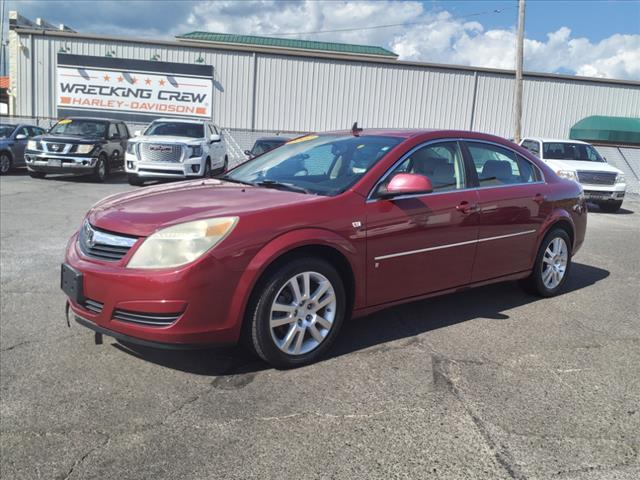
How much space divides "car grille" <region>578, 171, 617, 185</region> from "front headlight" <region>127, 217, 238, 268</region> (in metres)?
12.6

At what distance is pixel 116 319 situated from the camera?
11.3 feet

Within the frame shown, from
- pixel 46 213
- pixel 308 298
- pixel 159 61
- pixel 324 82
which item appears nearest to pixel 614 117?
pixel 324 82

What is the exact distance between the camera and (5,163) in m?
16.8

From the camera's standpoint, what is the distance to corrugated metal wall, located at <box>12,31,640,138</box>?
2633 centimetres

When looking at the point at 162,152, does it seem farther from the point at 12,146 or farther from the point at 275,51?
the point at 275,51

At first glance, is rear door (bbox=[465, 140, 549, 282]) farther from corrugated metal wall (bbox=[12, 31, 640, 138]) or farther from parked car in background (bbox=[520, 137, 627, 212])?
corrugated metal wall (bbox=[12, 31, 640, 138])

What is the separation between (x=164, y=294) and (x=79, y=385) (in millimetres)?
840

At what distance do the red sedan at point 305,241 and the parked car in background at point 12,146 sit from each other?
1465cm

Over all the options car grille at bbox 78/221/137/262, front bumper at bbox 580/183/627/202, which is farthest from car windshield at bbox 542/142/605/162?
car grille at bbox 78/221/137/262

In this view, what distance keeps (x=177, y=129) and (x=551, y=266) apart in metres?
12.2

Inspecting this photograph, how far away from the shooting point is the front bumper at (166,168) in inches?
560

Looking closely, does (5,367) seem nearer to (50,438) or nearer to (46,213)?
(50,438)

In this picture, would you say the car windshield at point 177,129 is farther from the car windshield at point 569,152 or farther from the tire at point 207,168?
the car windshield at point 569,152

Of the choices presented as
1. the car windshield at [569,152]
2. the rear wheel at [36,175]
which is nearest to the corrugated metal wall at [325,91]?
the rear wheel at [36,175]
